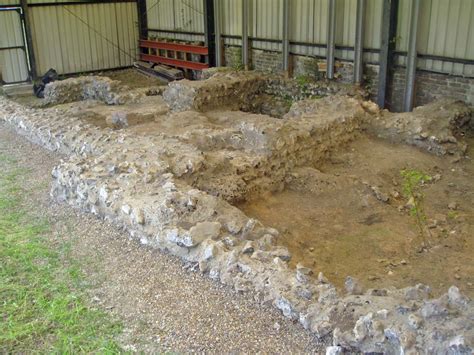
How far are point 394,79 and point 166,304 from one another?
919 centimetres

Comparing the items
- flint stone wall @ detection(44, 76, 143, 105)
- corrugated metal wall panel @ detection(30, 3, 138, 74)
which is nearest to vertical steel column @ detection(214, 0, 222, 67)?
flint stone wall @ detection(44, 76, 143, 105)

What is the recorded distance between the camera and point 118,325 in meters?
4.18

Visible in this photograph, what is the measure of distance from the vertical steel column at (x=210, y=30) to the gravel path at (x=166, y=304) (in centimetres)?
1192

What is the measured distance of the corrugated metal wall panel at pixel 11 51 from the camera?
55.5ft

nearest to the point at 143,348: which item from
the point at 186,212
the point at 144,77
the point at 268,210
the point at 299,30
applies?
the point at 186,212

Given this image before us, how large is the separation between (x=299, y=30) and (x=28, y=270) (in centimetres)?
1076

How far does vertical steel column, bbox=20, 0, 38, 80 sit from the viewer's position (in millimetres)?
17125

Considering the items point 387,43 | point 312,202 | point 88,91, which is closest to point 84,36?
point 88,91

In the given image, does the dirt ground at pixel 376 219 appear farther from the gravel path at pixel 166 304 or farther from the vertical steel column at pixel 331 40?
the vertical steel column at pixel 331 40

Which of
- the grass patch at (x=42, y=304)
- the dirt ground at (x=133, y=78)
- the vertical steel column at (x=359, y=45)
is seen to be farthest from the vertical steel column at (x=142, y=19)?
the grass patch at (x=42, y=304)

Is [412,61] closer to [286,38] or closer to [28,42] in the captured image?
[286,38]

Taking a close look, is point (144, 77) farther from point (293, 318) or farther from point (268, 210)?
point (293, 318)

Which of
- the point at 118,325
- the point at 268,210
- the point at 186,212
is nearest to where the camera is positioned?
the point at 118,325

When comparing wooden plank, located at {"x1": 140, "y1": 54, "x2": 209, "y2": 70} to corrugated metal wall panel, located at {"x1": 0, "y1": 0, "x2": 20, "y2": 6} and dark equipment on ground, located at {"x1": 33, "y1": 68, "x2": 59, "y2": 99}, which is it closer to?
dark equipment on ground, located at {"x1": 33, "y1": 68, "x2": 59, "y2": 99}
